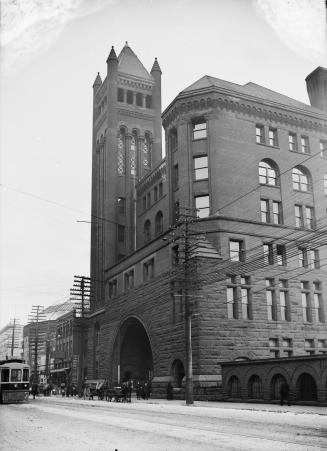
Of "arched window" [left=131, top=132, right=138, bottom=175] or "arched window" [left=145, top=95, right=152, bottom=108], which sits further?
"arched window" [left=145, top=95, right=152, bottom=108]

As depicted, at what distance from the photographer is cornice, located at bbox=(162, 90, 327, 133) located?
1820 inches

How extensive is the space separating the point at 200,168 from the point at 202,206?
11.5 feet

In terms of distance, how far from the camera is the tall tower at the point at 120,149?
69.1 metres

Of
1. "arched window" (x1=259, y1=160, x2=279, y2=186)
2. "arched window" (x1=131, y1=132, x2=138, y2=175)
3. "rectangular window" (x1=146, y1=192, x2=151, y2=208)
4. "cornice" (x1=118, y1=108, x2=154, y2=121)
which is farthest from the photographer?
"cornice" (x1=118, y1=108, x2=154, y2=121)

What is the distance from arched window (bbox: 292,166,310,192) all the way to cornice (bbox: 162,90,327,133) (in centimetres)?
419

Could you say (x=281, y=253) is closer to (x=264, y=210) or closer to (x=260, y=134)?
(x=264, y=210)

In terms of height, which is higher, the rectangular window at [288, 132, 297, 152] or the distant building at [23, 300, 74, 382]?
the rectangular window at [288, 132, 297, 152]

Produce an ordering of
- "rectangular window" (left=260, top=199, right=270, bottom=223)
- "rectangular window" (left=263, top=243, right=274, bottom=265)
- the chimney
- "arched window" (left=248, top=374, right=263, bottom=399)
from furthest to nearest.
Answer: the chimney < "rectangular window" (left=260, top=199, right=270, bottom=223) < "rectangular window" (left=263, top=243, right=274, bottom=265) < "arched window" (left=248, top=374, right=263, bottom=399)

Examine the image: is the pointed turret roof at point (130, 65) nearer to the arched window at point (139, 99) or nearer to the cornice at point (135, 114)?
the arched window at point (139, 99)

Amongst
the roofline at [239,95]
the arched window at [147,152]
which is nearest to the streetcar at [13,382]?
the roofline at [239,95]

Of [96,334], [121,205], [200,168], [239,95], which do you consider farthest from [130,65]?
[96,334]

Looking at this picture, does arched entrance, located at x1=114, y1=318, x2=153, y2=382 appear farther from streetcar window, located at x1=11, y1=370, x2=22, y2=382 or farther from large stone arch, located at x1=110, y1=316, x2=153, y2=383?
streetcar window, located at x1=11, y1=370, x2=22, y2=382

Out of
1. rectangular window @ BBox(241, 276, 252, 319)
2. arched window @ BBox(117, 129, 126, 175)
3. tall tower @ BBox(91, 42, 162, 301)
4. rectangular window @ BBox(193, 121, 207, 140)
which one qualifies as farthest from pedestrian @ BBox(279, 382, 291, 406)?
arched window @ BBox(117, 129, 126, 175)

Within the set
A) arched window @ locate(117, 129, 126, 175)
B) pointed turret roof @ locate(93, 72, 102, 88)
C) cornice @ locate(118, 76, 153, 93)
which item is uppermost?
pointed turret roof @ locate(93, 72, 102, 88)
